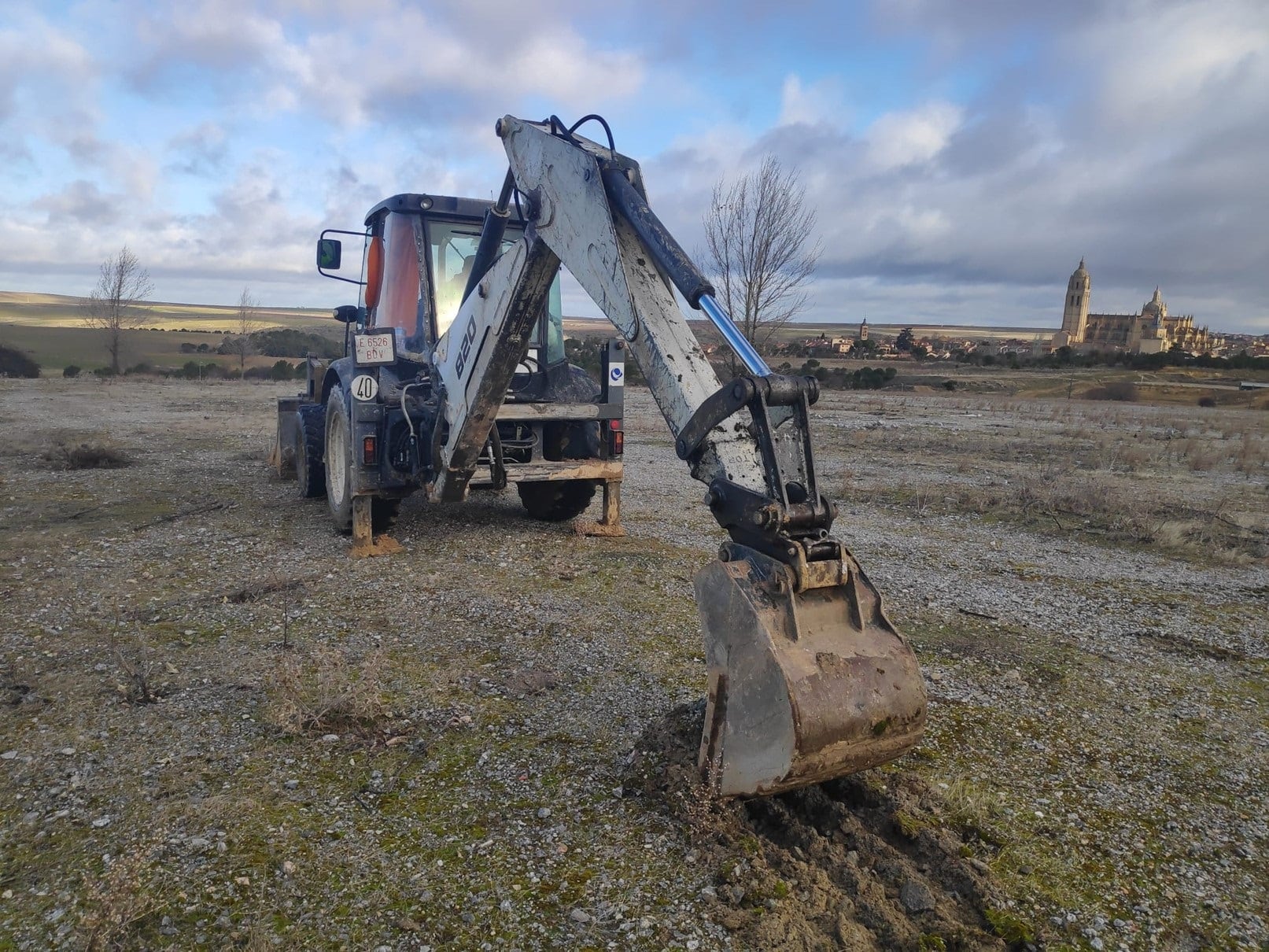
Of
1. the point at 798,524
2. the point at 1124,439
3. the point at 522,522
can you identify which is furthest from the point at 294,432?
the point at 1124,439

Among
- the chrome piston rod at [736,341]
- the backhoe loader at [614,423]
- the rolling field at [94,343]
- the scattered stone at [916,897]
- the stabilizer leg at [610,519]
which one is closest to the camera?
the scattered stone at [916,897]

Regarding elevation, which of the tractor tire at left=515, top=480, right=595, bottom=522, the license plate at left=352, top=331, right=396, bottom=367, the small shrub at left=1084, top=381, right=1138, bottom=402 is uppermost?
the license plate at left=352, top=331, right=396, bottom=367

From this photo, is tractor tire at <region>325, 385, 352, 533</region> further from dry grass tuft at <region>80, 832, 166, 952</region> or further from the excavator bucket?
the excavator bucket

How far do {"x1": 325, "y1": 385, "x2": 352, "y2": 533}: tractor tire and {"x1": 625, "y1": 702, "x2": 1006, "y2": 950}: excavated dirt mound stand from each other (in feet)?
15.7

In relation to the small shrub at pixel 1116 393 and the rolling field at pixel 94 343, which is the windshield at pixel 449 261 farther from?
the rolling field at pixel 94 343

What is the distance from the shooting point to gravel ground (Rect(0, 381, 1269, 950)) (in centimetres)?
276

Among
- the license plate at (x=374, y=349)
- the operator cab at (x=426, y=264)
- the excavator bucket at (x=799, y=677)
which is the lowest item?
the excavator bucket at (x=799, y=677)

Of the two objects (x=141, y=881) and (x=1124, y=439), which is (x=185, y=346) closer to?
(x=1124, y=439)

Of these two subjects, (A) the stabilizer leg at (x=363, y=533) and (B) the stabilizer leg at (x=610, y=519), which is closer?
(A) the stabilizer leg at (x=363, y=533)

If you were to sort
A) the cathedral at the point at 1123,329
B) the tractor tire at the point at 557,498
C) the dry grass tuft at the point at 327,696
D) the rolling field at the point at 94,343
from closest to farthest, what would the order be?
1. the dry grass tuft at the point at 327,696
2. the tractor tire at the point at 557,498
3. the rolling field at the point at 94,343
4. the cathedral at the point at 1123,329

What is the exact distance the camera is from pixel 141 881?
282cm

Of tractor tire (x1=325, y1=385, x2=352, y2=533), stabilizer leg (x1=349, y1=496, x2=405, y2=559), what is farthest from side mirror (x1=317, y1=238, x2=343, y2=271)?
stabilizer leg (x1=349, y1=496, x2=405, y2=559)

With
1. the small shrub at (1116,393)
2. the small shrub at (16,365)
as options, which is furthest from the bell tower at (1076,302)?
the small shrub at (16,365)

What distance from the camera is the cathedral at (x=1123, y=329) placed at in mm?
69688
